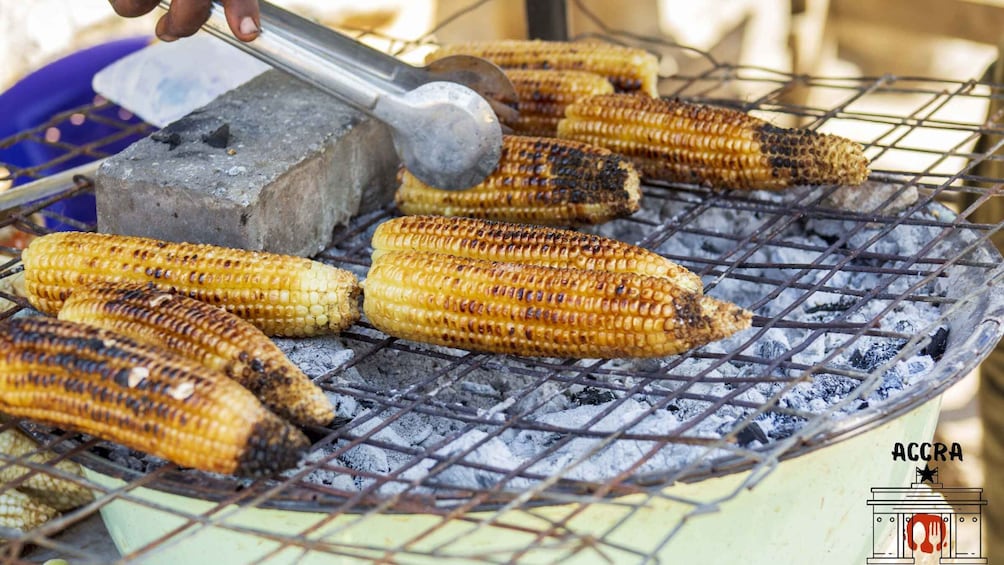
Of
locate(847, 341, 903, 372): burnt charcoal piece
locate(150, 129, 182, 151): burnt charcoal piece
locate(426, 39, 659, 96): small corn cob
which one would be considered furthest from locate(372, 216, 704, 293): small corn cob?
locate(426, 39, 659, 96): small corn cob

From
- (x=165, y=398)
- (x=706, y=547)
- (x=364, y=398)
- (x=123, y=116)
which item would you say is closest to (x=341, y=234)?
(x=364, y=398)

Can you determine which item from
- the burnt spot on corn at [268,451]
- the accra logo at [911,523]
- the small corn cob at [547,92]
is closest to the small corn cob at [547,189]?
the small corn cob at [547,92]

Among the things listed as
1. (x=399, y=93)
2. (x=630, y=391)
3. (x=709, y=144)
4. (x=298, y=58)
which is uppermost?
(x=298, y=58)

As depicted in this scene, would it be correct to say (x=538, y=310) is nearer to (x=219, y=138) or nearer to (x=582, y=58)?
(x=219, y=138)

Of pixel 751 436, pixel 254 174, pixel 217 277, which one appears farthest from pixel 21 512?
pixel 751 436

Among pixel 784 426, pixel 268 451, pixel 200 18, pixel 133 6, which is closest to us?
pixel 268 451
